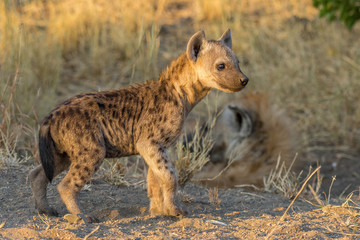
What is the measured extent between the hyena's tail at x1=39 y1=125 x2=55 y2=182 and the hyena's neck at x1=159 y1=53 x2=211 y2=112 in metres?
0.89

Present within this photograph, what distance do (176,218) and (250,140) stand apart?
2639 millimetres

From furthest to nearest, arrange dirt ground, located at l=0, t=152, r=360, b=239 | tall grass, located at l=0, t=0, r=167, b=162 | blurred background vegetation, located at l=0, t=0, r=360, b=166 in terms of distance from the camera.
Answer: tall grass, located at l=0, t=0, r=167, b=162
blurred background vegetation, located at l=0, t=0, r=360, b=166
dirt ground, located at l=0, t=152, r=360, b=239

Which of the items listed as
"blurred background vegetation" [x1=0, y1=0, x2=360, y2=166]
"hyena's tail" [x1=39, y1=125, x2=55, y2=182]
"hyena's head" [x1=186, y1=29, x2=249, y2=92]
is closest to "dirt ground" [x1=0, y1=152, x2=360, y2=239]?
"hyena's tail" [x1=39, y1=125, x2=55, y2=182]

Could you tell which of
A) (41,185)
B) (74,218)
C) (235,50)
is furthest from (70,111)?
(235,50)

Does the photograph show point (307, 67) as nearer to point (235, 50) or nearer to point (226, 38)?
point (235, 50)

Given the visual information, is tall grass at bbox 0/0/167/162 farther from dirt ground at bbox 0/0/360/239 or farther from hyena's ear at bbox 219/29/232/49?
hyena's ear at bbox 219/29/232/49

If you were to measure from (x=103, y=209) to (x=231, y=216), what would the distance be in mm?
901

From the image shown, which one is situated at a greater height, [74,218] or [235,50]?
[235,50]

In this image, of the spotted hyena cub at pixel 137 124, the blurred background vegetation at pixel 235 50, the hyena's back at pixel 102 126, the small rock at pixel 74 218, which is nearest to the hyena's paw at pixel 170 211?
the spotted hyena cub at pixel 137 124

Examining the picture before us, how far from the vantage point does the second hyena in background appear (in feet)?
19.8

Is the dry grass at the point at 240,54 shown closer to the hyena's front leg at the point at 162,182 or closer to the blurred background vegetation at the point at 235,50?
the blurred background vegetation at the point at 235,50

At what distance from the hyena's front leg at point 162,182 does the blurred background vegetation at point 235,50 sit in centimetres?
288

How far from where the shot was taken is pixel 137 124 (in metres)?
3.89

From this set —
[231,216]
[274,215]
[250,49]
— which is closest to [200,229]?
[231,216]
